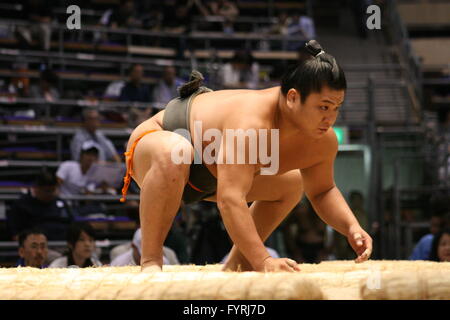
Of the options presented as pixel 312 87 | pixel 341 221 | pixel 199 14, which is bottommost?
pixel 341 221

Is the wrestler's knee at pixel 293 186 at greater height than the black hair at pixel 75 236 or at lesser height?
greater

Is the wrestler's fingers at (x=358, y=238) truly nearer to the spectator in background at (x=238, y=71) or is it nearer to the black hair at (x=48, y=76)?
the black hair at (x=48, y=76)

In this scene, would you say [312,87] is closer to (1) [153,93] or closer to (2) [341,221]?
(2) [341,221]

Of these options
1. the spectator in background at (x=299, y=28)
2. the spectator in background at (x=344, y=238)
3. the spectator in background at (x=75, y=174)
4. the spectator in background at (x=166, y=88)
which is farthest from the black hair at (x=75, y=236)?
the spectator in background at (x=299, y=28)

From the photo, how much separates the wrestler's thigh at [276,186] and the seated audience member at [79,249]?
45.3 inches

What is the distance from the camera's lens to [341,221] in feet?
6.54

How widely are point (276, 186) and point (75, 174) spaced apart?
2.49 meters

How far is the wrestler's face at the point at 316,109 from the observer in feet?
5.84

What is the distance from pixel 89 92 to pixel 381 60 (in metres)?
3.44

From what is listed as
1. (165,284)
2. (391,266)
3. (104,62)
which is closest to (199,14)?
(104,62)

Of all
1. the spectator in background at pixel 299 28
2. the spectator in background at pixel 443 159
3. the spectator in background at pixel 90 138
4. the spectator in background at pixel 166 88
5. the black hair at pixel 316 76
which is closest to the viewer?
the black hair at pixel 316 76

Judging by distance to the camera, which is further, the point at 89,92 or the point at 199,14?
the point at 199,14

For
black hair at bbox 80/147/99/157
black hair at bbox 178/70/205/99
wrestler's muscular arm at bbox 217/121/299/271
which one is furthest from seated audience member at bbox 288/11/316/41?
wrestler's muscular arm at bbox 217/121/299/271

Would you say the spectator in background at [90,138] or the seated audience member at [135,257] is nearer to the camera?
the seated audience member at [135,257]
